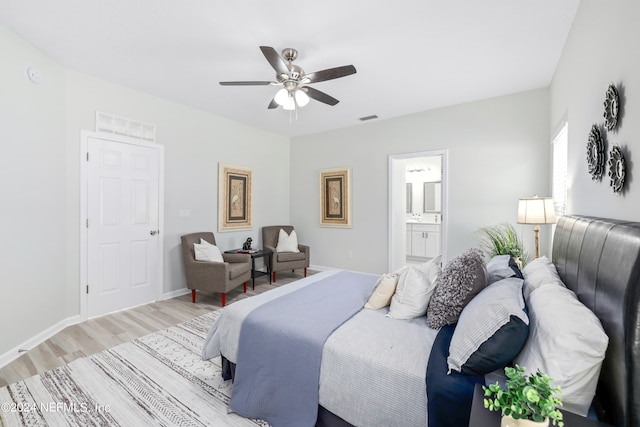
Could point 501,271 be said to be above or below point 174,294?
above

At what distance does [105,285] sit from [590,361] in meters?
4.18

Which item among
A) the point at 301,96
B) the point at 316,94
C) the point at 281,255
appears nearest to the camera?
the point at 301,96

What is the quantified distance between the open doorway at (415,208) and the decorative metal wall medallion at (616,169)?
290cm

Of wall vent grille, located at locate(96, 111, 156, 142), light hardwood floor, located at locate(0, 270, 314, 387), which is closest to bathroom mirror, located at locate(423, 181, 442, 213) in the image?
light hardwood floor, located at locate(0, 270, 314, 387)

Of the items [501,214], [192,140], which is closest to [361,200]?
[501,214]

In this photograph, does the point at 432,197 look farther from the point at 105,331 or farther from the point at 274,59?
the point at 105,331

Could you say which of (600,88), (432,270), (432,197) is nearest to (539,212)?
(600,88)

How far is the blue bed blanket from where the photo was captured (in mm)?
1504

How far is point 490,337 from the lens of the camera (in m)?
1.17

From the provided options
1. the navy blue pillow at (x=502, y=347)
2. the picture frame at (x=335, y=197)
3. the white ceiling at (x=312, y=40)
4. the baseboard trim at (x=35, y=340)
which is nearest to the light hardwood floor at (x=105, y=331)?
the baseboard trim at (x=35, y=340)

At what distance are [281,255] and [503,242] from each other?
319 cm

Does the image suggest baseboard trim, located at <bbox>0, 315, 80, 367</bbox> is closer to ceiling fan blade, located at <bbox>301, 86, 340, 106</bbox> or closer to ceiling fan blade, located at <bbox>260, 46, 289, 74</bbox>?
ceiling fan blade, located at <bbox>260, 46, 289, 74</bbox>

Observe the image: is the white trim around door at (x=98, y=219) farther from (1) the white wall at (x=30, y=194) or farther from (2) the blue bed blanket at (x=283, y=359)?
(2) the blue bed blanket at (x=283, y=359)

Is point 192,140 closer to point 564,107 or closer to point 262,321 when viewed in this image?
point 262,321
